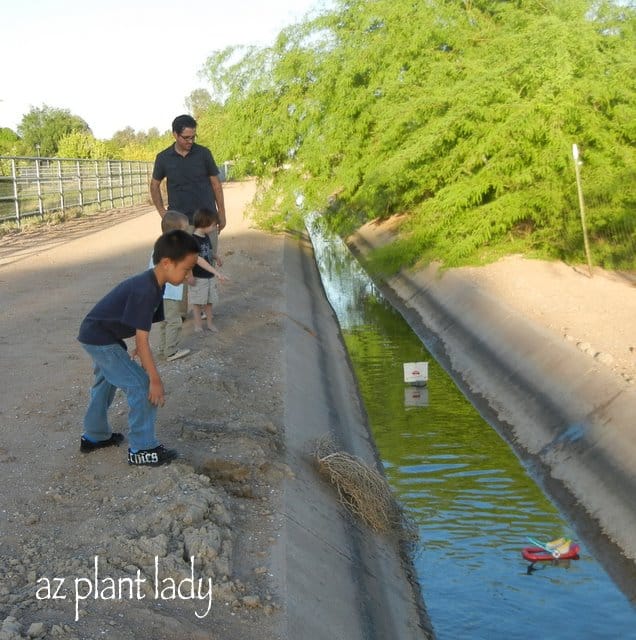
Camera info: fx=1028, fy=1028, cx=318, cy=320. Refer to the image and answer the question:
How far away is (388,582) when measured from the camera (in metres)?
7.20

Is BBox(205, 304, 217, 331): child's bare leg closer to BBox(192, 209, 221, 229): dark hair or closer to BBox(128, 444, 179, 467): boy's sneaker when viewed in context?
BBox(192, 209, 221, 229): dark hair

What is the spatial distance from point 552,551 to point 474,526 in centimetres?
91

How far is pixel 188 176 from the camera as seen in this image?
10898 millimetres

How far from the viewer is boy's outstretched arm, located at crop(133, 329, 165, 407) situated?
633cm

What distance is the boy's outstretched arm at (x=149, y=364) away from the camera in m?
6.33

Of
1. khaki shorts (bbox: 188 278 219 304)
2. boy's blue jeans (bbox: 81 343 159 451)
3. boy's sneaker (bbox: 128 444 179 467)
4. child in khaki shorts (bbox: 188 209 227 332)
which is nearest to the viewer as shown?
boy's blue jeans (bbox: 81 343 159 451)

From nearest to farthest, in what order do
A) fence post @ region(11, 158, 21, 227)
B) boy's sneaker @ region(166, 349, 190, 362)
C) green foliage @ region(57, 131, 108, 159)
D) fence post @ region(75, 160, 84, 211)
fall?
boy's sneaker @ region(166, 349, 190, 362), fence post @ region(11, 158, 21, 227), fence post @ region(75, 160, 84, 211), green foliage @ region(57, 131, 108, 159)

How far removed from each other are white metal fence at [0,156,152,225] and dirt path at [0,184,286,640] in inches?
572

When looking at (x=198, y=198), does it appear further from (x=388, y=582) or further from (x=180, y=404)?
(x=388, y=582)

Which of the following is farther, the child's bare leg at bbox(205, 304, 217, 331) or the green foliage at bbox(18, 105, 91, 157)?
the green foliage at bbox(18, 105, 91, 157)

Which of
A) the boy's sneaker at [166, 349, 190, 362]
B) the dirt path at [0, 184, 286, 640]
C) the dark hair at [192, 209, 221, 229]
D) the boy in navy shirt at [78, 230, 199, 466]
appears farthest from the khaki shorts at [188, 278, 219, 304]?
the boy in navy shirt at [78, 230, 199, 466]

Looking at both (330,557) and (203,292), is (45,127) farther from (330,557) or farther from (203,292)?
(330,557)

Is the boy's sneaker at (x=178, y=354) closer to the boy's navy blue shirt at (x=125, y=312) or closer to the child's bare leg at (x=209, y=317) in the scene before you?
the child's bare leg at (x=209, y=317)

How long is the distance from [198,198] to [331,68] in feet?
46.3
